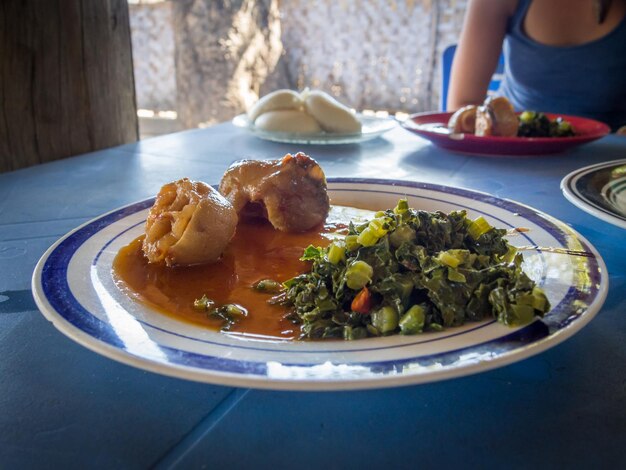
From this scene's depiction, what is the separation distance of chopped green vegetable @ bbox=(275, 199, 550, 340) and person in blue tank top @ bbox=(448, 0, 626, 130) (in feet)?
8.80

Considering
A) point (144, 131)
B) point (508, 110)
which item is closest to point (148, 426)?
point (508, 110)

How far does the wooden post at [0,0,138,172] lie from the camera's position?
2.29m

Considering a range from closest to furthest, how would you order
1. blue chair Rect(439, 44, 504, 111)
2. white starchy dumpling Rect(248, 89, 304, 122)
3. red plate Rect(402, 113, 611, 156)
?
red plate Rect(402, 113, 611, 156) < white starchy dumpling Rect(248, 89, 304, 122) < blue chair Rect(439, 44, 504, 111)

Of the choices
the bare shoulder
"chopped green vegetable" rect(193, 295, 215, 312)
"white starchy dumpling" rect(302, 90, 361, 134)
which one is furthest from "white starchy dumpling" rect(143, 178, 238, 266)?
the bare shoulder

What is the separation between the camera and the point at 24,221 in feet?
5.20

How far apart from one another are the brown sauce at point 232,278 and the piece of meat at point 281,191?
0.05 meters

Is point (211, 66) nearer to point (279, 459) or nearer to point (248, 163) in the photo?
point (248, 163)

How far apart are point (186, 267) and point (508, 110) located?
168cm

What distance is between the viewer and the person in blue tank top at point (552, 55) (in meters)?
3.19

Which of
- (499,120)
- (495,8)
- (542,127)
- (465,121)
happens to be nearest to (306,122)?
(465,121)

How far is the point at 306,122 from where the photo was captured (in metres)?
2.50

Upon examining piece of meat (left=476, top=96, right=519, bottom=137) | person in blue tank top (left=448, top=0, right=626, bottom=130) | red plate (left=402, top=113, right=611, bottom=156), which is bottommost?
red plate (left=402, top=113, right=611, bottom=156)

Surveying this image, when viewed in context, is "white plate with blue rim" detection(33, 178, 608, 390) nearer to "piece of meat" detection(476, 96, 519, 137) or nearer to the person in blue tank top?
"piece of meat" detection(476, 96, 519, 137)

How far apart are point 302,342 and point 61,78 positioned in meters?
2.22
